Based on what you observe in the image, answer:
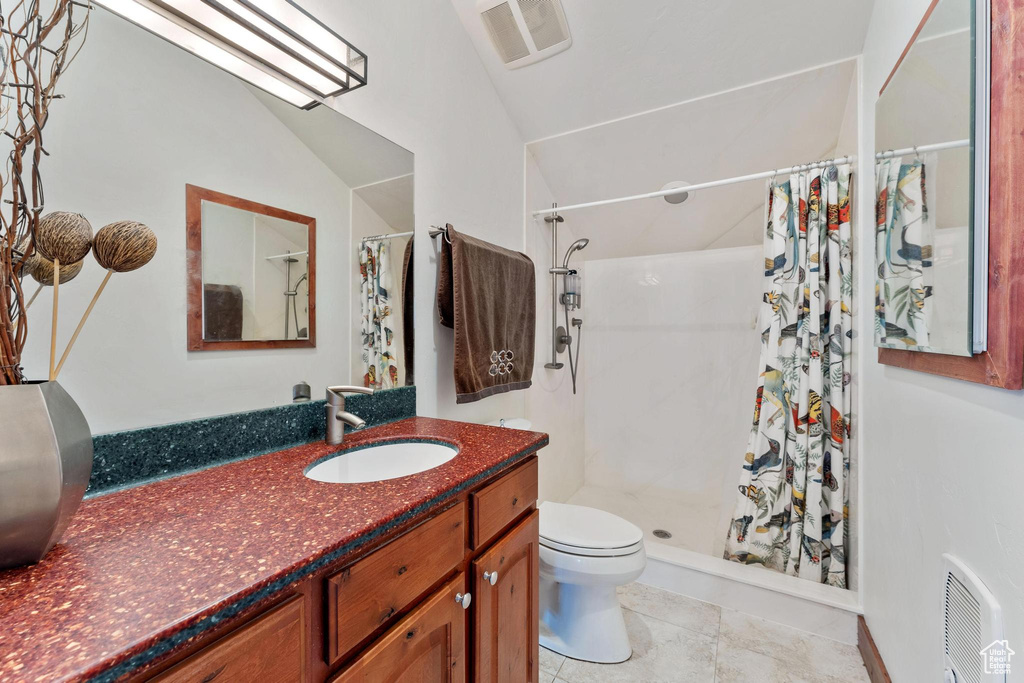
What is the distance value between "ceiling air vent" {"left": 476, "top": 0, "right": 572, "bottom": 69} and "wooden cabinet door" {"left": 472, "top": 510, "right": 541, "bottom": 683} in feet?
6.07

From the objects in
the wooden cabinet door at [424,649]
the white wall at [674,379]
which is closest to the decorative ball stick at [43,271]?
the wooden cabinet door at [424,649]

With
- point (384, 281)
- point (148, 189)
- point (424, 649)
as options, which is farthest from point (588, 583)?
point (148, 189)

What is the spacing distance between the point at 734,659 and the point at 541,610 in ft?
2.32

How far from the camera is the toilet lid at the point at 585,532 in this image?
1475 mm

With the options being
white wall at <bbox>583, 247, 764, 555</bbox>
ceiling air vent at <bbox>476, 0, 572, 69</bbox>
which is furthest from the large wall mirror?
white wall at <bbox>583, 247, 764, 555</bbox>

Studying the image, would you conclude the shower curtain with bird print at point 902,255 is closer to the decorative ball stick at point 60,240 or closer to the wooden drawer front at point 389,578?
the wooden drawer front at point 389,578

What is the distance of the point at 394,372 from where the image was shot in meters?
1.41

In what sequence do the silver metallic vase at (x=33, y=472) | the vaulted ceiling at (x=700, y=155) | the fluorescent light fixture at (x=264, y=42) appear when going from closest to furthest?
the silver metallic vase at (x=33, y=472), the fluorescent light fixture at (x=264, y=42), the vaulted ceiling at (x=700, y=155)

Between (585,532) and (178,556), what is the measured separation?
136 cm

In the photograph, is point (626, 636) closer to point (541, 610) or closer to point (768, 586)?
point (541, 610)

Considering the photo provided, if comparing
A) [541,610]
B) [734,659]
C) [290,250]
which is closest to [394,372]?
[290,250]

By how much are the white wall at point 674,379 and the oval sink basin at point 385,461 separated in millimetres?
1838

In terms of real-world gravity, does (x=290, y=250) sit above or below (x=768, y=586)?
above

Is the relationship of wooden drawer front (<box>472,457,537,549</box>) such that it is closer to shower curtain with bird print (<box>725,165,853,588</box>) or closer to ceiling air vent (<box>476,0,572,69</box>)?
shower curtain with bird print (<box>725,165,853,588</box>)
